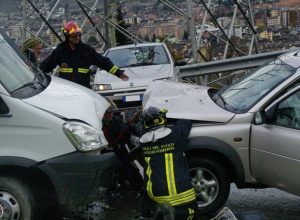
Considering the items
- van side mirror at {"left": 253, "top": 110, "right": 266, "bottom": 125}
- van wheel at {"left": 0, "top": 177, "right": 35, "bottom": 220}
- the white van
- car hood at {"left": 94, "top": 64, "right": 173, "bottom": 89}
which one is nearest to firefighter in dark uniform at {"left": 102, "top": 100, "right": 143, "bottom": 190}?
the white van

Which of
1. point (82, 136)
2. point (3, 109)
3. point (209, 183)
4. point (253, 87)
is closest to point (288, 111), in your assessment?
point (253, 87)

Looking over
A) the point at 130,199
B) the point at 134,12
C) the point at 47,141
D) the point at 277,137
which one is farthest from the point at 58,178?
the point at 134,12

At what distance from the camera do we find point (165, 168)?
4.39 meters

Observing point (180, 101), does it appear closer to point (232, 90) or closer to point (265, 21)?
point (232, 90)

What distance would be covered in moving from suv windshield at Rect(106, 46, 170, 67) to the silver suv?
18.7 ft


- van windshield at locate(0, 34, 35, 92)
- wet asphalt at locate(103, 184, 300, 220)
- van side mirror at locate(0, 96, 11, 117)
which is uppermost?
van windshield at locate(0, 34, 35, 92)

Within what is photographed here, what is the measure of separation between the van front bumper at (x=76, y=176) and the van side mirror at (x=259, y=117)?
1.36 metres

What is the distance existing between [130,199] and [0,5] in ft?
25.8

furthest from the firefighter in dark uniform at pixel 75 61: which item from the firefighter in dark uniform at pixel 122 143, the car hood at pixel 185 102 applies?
the firefighter in dark uniform at pixel 122 143

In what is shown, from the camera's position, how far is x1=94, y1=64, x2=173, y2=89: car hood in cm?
977

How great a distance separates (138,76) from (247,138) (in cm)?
540

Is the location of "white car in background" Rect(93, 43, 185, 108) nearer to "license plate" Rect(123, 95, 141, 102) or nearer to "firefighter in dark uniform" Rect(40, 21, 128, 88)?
"license plate" Rect(123, 95, 141, 102)

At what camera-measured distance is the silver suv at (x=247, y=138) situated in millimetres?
4727

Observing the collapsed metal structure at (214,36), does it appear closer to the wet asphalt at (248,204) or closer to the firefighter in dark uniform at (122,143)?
the wet asphalt at (248,204)
